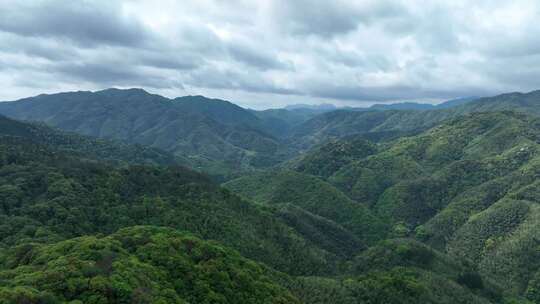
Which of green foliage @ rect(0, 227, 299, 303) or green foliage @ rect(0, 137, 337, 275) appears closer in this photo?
green foliage @ rect(0, 227, 299, 303)

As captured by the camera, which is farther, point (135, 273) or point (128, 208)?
point (128, 208)

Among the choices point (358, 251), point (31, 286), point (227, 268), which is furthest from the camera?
point (358, 251)

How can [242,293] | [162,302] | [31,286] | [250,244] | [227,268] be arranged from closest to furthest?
[31,286] → [162,302] → [242,293] → [227,268] → [250,244]

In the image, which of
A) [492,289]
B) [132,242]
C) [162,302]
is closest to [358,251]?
[492,289]

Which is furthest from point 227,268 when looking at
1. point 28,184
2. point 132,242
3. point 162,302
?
point 28,184

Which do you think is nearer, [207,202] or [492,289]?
Answer: [492,289]

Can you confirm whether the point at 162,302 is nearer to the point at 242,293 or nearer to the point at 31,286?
the point at 31,286

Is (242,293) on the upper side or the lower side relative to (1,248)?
lower

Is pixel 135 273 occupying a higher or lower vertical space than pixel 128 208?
higher

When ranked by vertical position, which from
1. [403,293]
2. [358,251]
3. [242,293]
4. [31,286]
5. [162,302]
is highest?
[31,286]

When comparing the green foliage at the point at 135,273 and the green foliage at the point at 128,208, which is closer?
the green foliage at the point at 135,273
